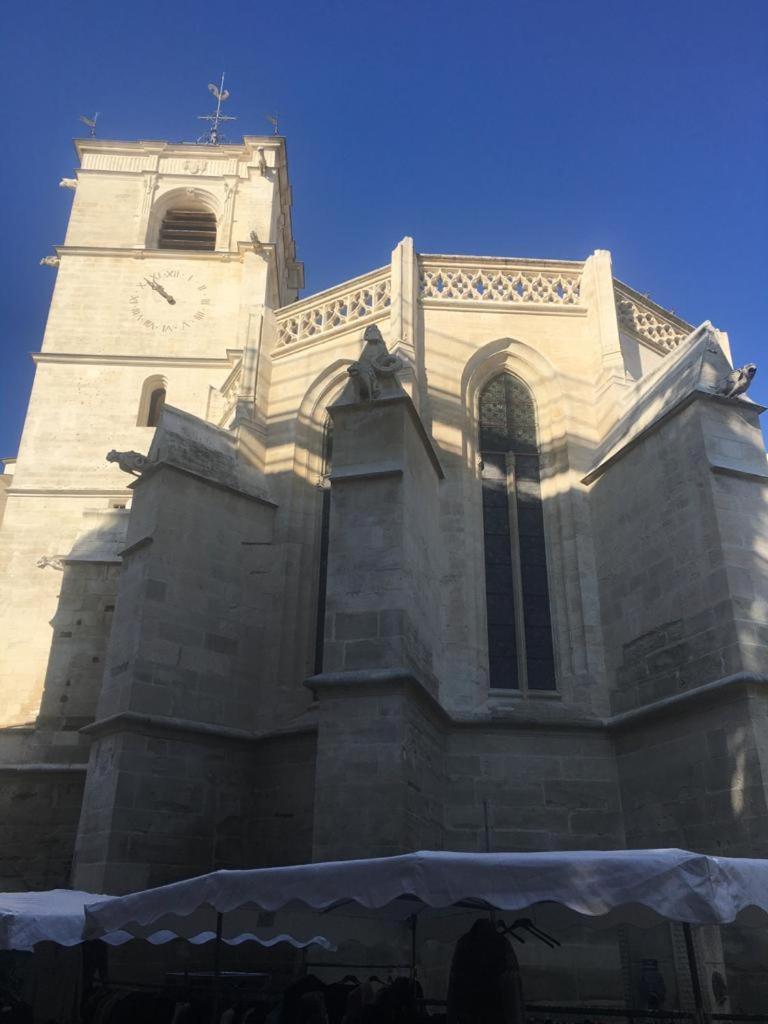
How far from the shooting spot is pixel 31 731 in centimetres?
1328

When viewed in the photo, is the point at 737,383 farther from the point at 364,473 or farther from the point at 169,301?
the point at 169,301

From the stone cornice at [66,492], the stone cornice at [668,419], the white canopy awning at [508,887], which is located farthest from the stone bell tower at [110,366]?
the white canopy awning at [508,887]

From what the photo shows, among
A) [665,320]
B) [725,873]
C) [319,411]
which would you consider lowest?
[725,873]

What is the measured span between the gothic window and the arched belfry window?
2.16 metres

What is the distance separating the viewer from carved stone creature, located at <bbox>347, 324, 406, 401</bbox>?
407 inches

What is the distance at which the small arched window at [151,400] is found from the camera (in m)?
19.1

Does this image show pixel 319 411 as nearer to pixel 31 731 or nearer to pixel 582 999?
pixel 31 731

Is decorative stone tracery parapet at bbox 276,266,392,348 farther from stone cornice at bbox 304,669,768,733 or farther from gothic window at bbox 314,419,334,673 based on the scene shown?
stone cornice at bbox 304,669,768,733

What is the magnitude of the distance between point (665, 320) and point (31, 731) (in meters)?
11.7

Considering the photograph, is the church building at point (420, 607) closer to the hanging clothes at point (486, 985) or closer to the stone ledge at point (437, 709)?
the stone ledge at point (437, 709)

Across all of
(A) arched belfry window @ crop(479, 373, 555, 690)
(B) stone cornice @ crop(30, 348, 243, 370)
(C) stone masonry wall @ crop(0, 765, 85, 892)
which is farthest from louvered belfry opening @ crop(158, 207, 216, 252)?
(C) stone masonry wall @ crop(0, 765, 85, 892)

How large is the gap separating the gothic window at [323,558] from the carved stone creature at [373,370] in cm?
110

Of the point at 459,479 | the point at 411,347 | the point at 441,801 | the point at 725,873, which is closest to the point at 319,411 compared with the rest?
the point at 411,347

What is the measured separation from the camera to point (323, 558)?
1239 cm
